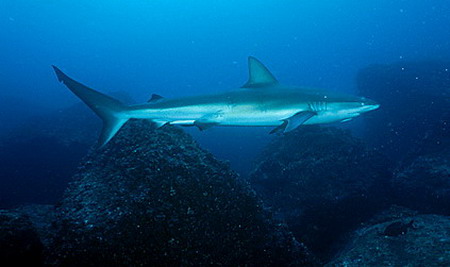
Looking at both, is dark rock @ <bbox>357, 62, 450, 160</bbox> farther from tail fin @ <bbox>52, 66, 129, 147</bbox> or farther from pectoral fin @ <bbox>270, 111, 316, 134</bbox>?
tail fin @ <bbox>52, 66, 129, 147</bbox>

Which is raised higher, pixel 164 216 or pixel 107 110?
pixel 107 110

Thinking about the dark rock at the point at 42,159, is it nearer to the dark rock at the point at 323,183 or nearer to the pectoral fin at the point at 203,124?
the pectoral fin at the point at 203,124

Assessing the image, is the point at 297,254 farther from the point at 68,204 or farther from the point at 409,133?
the point at 409,133

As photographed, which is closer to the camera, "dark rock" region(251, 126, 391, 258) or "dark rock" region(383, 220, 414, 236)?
"dark rock" region(383, 220, 414, 236)

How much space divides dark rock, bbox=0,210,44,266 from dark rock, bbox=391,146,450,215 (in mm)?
8092

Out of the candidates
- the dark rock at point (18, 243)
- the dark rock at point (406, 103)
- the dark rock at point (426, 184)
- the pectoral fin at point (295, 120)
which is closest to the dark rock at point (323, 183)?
the dark rock at point (426, 184)

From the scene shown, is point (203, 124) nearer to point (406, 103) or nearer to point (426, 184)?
point (426, 184)

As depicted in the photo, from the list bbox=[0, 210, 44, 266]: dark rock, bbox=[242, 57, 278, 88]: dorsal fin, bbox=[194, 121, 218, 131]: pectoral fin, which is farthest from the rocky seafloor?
bbox=[242, 57, 278, 88]: dorsal fin

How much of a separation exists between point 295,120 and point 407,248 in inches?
110

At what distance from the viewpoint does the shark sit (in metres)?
4.36

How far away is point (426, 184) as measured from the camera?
6277 mm

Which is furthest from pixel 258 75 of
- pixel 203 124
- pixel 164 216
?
pixel 164 216

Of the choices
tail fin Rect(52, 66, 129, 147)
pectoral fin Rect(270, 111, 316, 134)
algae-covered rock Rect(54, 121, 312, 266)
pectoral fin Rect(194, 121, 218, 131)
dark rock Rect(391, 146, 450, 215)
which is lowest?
dark rock Rect(391, 146, 450, 215)

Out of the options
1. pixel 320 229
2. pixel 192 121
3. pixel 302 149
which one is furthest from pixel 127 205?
pixel 302 149
